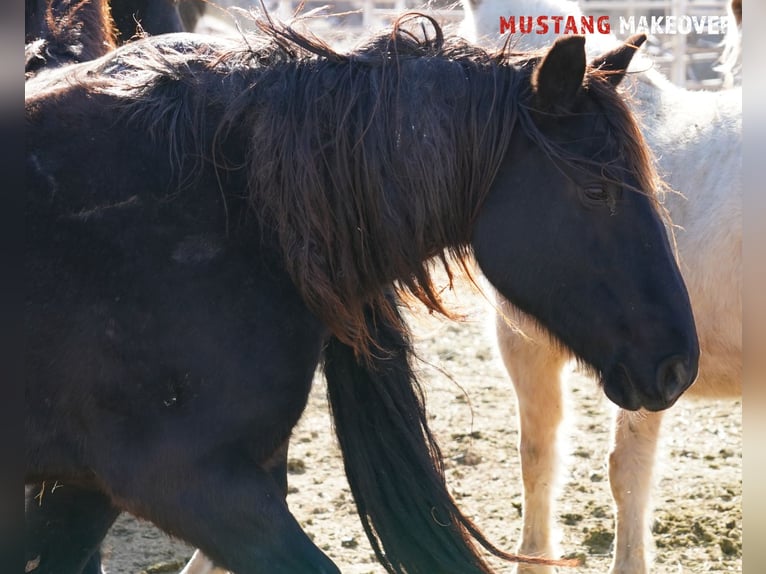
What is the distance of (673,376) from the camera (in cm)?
226

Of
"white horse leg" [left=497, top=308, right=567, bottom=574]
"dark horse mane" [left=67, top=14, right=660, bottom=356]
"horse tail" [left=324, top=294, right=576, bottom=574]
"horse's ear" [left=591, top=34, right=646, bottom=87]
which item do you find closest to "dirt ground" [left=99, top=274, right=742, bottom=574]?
"white horse leg" [left=497, top=308, right=567, bottom=574]

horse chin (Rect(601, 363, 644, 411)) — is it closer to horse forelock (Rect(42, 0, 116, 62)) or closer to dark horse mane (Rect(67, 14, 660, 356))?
dark horse mane (Rect(67, 14, 660, 356))

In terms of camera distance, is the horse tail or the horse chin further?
the horse tail

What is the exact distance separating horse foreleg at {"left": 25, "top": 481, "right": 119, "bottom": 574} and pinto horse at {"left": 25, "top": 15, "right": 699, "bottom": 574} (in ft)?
2.19

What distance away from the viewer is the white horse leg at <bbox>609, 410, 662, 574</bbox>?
3.57m

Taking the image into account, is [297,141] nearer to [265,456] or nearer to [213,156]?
[213,156]

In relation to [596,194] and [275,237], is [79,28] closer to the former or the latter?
[275,237]

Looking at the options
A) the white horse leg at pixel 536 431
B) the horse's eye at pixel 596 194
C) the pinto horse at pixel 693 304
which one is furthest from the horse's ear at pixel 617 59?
the white horse leg at pixel 536 431

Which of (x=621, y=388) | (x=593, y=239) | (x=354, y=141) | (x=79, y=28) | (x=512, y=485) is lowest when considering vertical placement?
(x=512, y=485)

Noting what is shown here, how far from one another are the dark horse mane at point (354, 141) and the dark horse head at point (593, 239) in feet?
0.07

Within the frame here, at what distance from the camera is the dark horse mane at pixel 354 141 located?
2258mm

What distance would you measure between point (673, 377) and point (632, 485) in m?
1.47

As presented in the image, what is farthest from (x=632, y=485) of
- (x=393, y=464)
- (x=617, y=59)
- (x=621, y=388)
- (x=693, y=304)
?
(x=617, y=59)

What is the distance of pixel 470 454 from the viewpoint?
487 cm
